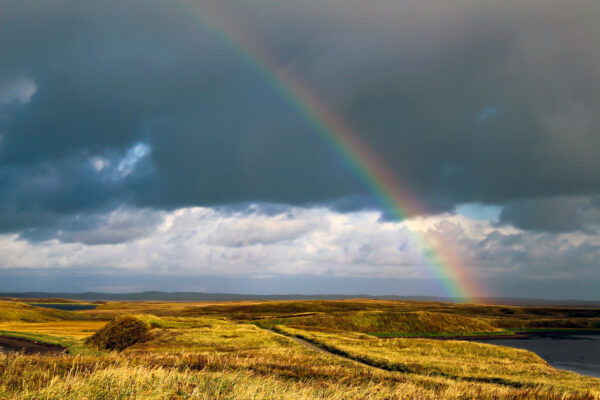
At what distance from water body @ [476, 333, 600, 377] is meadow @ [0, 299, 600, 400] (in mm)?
7815

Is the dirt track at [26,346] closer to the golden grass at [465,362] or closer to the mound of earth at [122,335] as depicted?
the mound of earth at [122,335]

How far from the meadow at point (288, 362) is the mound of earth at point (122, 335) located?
236 millimetres

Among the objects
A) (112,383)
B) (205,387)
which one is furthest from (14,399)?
(205,387)

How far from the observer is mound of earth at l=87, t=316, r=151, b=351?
6191 centimetres

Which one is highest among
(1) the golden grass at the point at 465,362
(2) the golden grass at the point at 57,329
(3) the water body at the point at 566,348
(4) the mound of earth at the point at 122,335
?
(1) the golden grass at the point at 465,362

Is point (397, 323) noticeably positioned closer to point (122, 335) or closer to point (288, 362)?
point (122, 335)

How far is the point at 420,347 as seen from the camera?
5591 cm

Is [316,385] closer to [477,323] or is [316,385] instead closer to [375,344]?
[375,344]

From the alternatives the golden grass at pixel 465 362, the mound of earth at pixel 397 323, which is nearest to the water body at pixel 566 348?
the golden grass at pixel 465 362

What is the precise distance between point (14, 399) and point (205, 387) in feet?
14.9

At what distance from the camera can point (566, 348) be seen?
79750 mm

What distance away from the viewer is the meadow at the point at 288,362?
1177 cm

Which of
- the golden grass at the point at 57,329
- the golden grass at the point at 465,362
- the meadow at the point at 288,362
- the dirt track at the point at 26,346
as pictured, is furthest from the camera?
the golden grass at the point at 57,329

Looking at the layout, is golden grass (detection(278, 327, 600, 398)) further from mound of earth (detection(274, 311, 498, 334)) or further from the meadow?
mound of earth (detection(274, 311, 498, 334))
